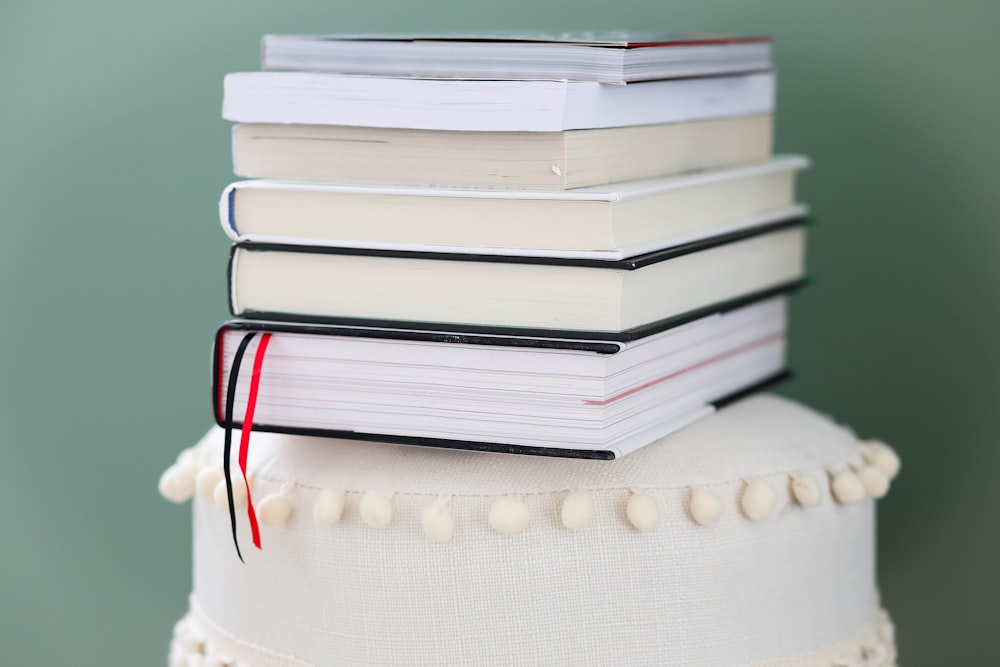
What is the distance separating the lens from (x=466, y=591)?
759mm

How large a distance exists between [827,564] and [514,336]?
0.92 ft

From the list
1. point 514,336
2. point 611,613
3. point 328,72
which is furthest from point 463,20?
point 611,613

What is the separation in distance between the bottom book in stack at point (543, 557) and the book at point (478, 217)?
5.8 inches

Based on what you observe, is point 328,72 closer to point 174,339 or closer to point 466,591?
point 466,591

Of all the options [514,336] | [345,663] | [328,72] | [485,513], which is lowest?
[345,663]

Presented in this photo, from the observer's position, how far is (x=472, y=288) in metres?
0.77

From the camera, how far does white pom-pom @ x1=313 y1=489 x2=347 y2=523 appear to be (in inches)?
30.4

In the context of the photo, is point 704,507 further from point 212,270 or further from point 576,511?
point 212,270

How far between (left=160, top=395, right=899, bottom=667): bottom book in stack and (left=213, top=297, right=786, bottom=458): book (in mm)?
31

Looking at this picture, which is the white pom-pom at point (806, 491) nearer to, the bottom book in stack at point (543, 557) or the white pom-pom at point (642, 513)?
the bottom book in stack at point (543, 557)

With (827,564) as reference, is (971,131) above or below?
above

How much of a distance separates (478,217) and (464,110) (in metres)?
0.07

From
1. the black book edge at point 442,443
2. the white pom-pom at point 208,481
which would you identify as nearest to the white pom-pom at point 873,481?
the black book edge at point 442,443

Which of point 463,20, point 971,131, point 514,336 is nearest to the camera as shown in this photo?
point 514,336
